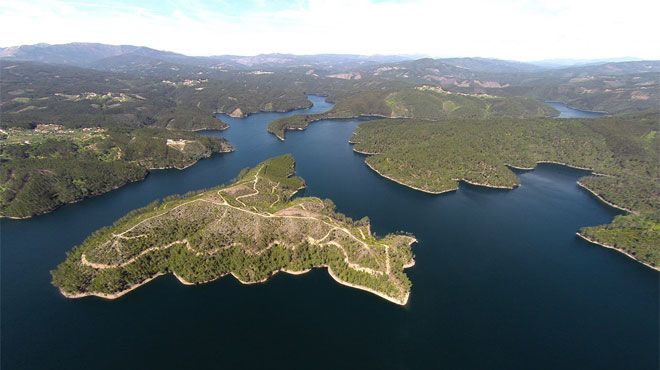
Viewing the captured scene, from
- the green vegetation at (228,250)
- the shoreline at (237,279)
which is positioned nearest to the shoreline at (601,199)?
the green vegetation at (228,250)

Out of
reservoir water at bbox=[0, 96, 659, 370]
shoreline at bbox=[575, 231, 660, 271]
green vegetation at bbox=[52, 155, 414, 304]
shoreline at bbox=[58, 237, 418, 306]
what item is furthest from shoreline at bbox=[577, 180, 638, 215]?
shoreline at bbox=[58, 237, 418, 306]

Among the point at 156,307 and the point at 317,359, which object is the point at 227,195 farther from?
the point at 317,359

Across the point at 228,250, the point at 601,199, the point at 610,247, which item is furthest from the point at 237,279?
the point at 601,199

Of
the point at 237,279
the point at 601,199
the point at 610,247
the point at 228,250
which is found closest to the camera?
the point at 237,279

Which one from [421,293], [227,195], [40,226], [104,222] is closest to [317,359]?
[421,293]

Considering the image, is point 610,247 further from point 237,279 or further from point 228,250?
point 228,250
